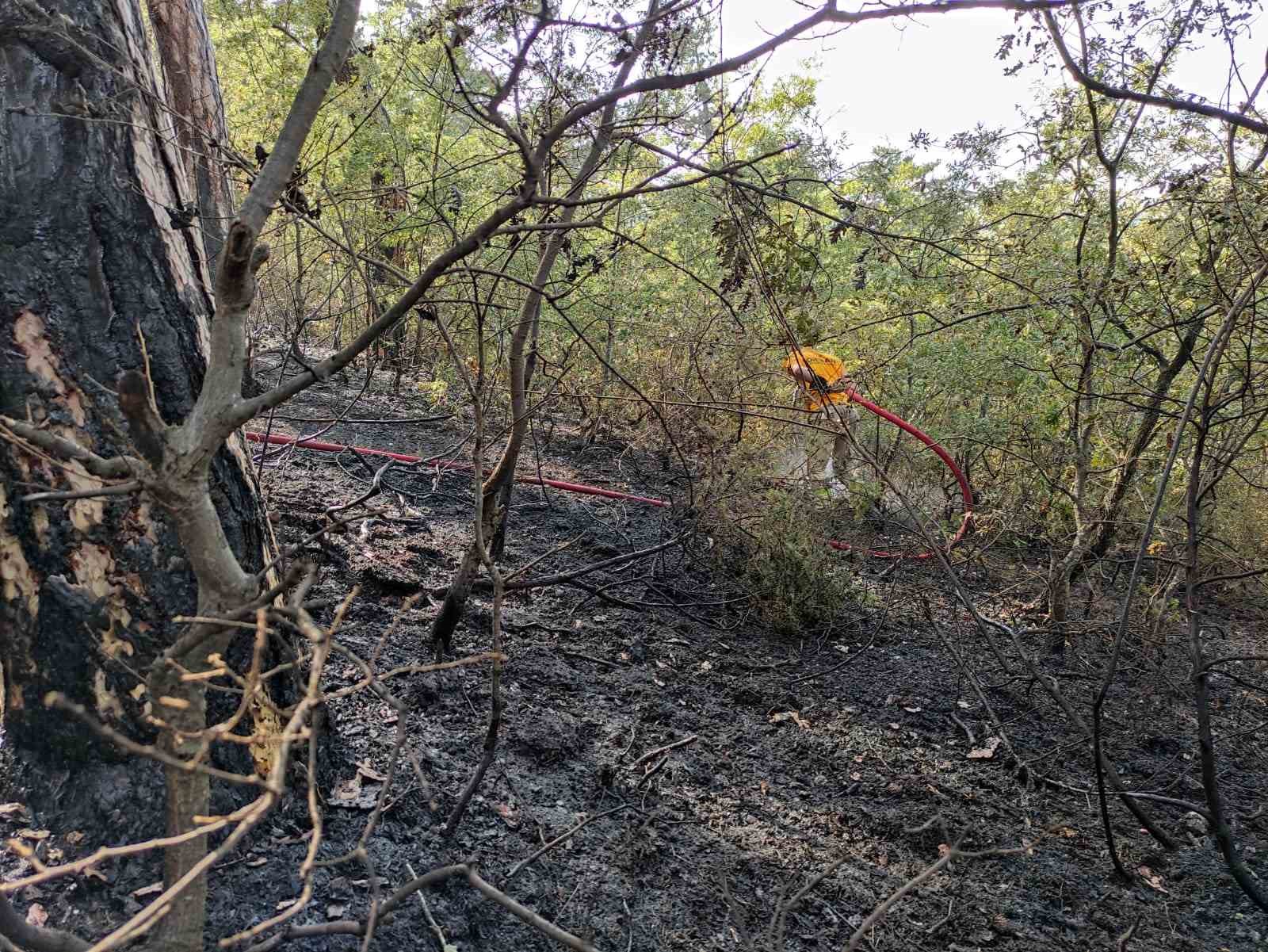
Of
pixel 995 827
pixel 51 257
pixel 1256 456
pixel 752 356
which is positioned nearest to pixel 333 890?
pixel 51 257

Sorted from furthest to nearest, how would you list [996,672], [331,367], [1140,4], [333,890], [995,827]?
[996,672] → [1140,4] → [995,827] → [333,890] → [331,367]

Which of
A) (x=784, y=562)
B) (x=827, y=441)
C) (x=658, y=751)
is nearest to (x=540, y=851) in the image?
(x=658, y=751)

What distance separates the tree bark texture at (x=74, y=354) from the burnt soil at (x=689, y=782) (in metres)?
0.24

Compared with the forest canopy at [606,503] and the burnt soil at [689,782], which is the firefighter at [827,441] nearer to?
the forest canopy at [606,503]

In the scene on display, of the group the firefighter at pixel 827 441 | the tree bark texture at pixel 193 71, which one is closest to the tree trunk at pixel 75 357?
the tree bark texture at pixel 193 71

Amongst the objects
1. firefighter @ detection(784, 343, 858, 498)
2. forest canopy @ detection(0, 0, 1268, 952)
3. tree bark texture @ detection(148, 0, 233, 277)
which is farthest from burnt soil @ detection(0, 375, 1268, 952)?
tree bark texture @ detection(148, 0, 233, 277)

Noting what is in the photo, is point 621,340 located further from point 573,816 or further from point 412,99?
point 573,816

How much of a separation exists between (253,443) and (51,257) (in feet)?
10.7

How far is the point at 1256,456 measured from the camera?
16.5ft

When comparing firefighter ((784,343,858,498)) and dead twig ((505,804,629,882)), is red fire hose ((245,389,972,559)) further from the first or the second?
dead twig ((505,804,629,882))

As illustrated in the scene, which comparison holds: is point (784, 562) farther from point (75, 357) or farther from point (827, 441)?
point (75, 357)

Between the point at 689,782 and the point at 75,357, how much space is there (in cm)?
211

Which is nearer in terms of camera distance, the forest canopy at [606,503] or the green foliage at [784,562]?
the forest canopy at [606,503]

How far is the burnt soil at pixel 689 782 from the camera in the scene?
188 centimetres
